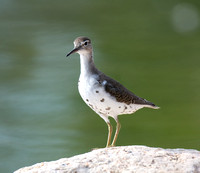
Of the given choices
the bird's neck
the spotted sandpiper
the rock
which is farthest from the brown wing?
the rock

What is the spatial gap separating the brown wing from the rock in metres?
0.81

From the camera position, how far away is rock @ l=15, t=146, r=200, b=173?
5457 mm

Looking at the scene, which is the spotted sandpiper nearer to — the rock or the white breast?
the white breast

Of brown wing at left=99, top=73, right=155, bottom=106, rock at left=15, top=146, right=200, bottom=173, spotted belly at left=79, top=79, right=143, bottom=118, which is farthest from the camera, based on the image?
brown wing at left=99, top=73, right=155, bottom=106

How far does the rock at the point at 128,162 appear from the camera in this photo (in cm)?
546

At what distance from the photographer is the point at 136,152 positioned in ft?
19.1

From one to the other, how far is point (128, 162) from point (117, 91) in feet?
4.06

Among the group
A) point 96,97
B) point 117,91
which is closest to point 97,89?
point 96,97

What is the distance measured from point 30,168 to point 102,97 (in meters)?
1.36

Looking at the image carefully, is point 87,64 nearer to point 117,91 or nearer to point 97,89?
point 97,89

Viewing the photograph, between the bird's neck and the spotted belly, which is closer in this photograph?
the spotted belly

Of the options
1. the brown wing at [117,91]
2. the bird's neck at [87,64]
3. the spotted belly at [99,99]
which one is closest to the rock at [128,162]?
the spotted belly at [99,99]

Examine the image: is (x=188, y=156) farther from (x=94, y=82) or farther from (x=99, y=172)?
(x=94, y=82)

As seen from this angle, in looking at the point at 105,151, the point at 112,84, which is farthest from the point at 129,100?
the point at 105,151
